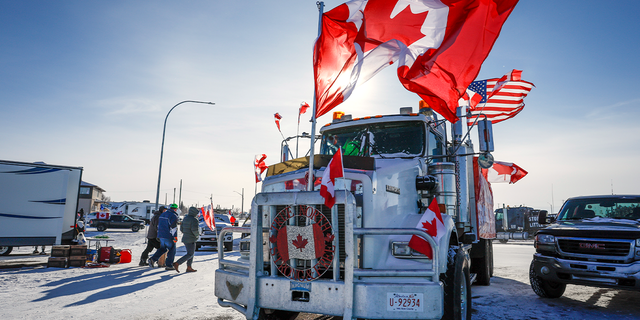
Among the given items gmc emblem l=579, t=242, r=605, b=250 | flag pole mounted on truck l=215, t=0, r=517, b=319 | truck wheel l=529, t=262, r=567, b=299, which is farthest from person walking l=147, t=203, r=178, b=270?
gmc emblem l=579, t=242, r=605, b=250

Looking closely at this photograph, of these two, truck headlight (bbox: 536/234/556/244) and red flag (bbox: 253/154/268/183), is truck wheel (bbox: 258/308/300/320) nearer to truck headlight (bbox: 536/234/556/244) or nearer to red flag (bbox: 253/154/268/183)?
truck headlight (bbox: 536/234/556/244)

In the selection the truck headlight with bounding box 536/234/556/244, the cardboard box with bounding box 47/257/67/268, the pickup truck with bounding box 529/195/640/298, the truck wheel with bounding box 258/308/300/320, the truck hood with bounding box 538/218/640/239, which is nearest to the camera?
the truck wheel with bounding box 258/308/300/320

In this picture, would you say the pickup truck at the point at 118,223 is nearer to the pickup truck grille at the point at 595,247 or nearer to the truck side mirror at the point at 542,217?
the truck side mirror at the point at 542,217

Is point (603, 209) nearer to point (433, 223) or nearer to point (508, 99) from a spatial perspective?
point (508, 99)

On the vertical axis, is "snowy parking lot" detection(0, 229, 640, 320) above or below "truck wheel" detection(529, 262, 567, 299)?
below

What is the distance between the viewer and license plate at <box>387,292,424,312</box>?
341 centimetres

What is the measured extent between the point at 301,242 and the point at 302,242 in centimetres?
1

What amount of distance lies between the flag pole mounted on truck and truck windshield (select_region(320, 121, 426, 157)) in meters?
0.02

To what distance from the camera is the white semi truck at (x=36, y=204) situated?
12.3 metres

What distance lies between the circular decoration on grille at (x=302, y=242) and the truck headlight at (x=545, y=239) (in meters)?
4.62

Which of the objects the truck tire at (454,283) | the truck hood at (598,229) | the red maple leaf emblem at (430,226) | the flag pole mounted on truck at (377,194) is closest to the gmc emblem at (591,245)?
the truck hood at (598,229)

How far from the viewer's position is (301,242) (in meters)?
3.83

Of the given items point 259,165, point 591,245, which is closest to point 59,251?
point 259,165

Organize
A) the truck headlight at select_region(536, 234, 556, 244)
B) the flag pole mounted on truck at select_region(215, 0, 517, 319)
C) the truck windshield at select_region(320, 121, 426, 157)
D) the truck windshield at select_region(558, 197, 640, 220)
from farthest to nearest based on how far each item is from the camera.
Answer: the truck windshield at select_region(558, 197, 640, 220), the truck headlight at select_region(536, 234, 556, 244), the truck windshield at select_region(320, 121, 426, 157), the flag pole mounted on truck at select_region(215, 0, 517, 319)
